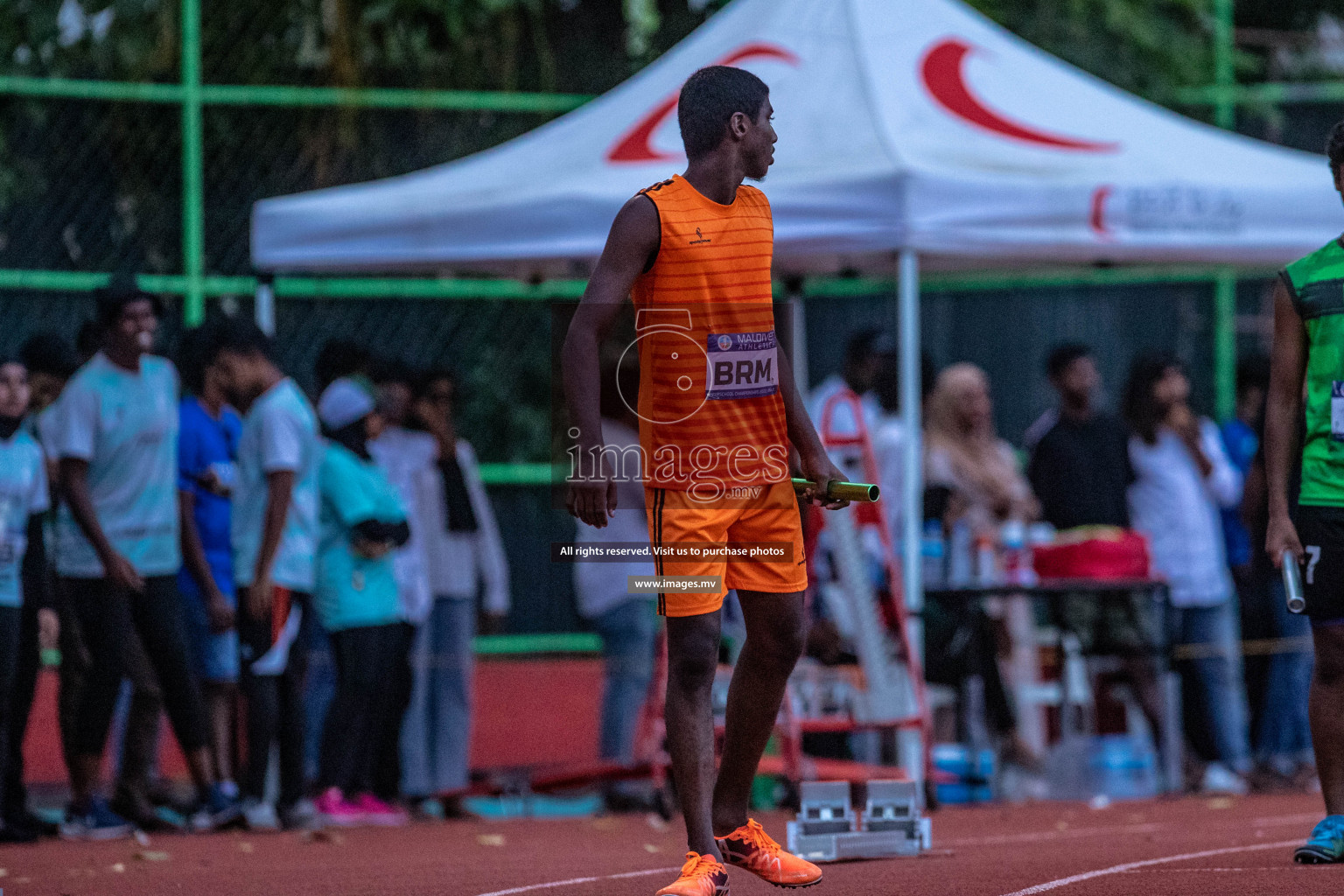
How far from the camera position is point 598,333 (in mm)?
5168

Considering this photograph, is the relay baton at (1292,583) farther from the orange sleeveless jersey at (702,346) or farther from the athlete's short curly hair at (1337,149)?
the orange sleeveless jersey at (702,346)

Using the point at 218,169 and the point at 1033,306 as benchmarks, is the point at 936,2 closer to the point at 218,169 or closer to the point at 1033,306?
the point at 1033,306

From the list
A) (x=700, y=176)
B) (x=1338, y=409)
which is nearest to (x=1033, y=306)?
(x=1338, y=409)

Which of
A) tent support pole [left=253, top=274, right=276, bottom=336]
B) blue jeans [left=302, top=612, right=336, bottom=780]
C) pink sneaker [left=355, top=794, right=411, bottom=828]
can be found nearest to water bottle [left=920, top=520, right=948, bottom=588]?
pink sneaker [left=355, top=794, right=411, bottom=828]

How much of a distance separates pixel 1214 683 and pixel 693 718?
581 centimetres

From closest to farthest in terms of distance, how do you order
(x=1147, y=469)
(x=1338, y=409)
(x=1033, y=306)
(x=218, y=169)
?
1. (x=1338, y=409)
2. (x=1147, y=469)
3. (x=218, y=169)
4. (x=1033, y=306)

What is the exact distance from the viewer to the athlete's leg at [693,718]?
5.15m

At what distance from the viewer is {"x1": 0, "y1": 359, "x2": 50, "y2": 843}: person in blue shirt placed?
8094 mm

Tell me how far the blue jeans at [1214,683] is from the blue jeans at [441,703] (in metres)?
3.46

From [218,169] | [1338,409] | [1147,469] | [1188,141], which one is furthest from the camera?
[218,169]

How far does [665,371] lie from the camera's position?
5309 mm

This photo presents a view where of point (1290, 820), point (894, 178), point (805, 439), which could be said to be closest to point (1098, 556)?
point (1290, 820)

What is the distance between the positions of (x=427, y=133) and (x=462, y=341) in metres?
1.21

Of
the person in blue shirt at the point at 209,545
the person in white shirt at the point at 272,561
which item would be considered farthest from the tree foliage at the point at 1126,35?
the person in white shirt at the point at 272,561
